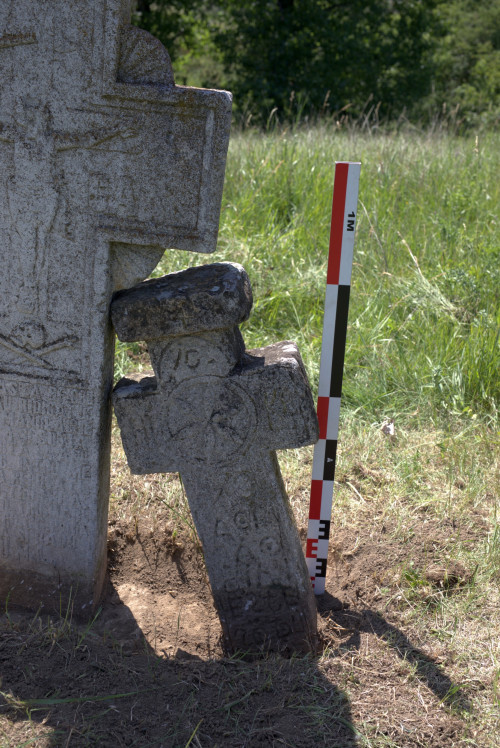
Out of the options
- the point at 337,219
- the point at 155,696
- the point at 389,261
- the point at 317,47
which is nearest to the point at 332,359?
the point at 337,219

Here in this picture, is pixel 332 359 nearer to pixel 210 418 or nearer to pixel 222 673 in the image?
pixel 210 418

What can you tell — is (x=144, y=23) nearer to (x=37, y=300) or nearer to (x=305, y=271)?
(x=305, y=271)

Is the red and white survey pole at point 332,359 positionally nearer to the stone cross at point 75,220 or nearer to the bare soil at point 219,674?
the bare soil at point 219,674

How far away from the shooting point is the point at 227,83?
15922 mm

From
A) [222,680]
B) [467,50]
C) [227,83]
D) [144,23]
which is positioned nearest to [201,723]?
[222,680]

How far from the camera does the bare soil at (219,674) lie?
1.89 meters

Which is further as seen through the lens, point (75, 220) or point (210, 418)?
point (210, 418)

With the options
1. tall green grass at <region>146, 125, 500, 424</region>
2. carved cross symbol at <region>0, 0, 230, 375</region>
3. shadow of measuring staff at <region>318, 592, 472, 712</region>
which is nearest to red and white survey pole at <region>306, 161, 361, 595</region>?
shadow of measuring staff at <region>318, 592, 472, 712</region>

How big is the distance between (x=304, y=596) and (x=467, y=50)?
22.8 m

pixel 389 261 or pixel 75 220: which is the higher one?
pixel 75 220

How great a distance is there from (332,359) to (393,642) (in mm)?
985

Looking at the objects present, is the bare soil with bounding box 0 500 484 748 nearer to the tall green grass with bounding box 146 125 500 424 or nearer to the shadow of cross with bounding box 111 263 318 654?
the shadow of cross with bounding box 111 263 318 654

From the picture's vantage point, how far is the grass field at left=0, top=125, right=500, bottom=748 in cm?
194

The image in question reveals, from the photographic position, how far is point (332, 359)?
7.96ft
